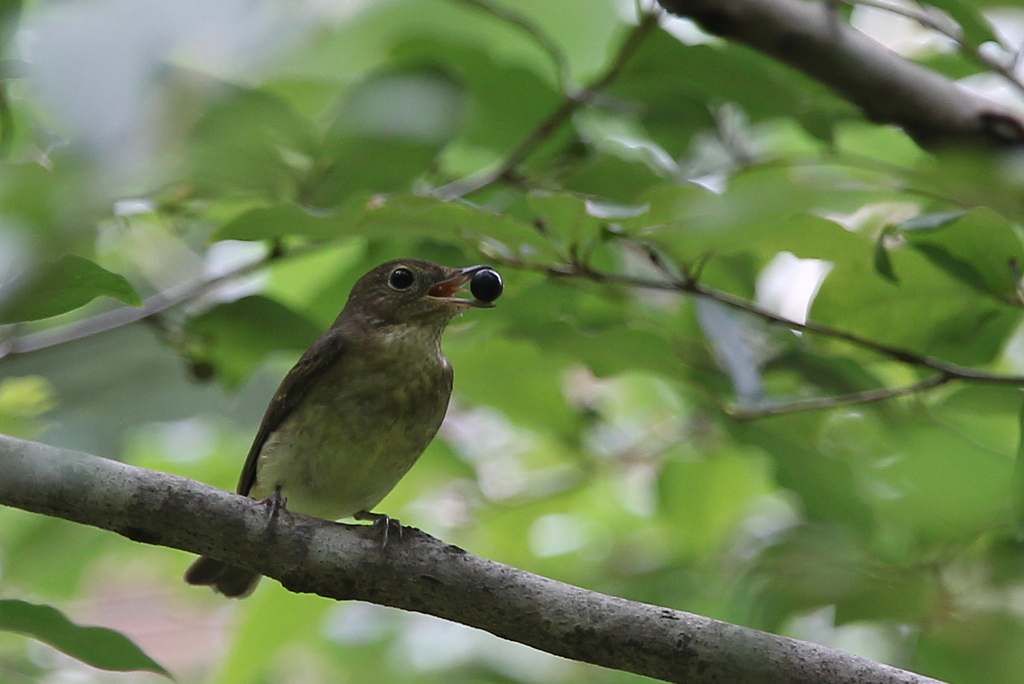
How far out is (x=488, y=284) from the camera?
2.79 meters

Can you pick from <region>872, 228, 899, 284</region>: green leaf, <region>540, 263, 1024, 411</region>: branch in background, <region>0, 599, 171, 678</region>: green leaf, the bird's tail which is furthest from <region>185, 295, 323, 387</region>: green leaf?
<region>872, 228, 899, 284</region>: green leaf

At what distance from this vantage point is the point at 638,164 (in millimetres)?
3061

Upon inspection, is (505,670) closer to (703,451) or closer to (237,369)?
(703,451)

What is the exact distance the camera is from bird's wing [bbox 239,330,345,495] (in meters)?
3.60

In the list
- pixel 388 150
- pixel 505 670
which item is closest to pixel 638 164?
pixel 388 150

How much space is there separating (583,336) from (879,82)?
3.57 ft

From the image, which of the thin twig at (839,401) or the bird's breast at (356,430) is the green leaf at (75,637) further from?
the thin twig at (839,401)

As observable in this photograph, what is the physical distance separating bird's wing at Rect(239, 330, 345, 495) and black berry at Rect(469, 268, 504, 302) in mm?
922

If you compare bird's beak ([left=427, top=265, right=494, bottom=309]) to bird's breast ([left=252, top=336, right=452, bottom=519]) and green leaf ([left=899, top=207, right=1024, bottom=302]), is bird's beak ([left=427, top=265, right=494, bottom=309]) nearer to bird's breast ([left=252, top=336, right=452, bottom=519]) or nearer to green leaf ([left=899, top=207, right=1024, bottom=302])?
bird's breast ([left=252, top=336, right=452, bottom=519])

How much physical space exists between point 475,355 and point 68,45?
246cm

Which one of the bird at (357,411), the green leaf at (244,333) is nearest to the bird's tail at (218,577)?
the bird at (357,411)

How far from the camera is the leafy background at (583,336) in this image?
7.98 feet

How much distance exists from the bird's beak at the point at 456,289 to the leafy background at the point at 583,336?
8cm

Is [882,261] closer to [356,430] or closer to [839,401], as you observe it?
[839,401]
